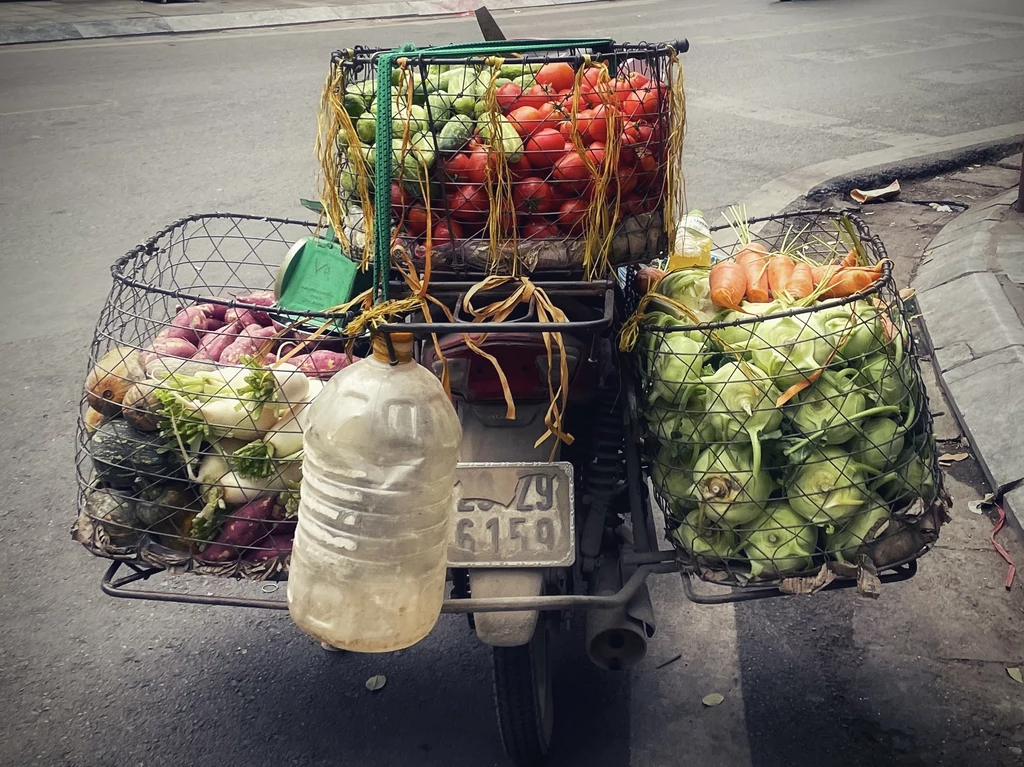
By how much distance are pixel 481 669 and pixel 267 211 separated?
420 centimetres

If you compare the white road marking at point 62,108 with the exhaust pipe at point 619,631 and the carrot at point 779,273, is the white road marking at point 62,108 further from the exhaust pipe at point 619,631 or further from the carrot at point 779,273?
the exhaust pipe at point 619,631

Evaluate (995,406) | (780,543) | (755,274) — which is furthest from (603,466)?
(995,406)

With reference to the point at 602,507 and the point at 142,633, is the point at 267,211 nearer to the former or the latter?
the point at 142,633

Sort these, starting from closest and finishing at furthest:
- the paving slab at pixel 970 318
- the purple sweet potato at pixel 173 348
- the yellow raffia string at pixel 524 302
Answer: the yellow raffia string at pixel 524 302 < the purple sweet potato at pixel 173 348 < the paving slab at pixel 970 318

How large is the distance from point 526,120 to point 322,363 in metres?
0.88

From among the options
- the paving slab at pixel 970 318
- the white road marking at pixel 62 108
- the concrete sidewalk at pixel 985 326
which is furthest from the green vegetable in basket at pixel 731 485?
the white road marking at pixel 62 108

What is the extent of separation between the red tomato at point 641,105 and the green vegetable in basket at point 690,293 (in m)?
0.51

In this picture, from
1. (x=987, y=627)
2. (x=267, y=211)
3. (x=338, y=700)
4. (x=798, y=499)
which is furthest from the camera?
(x=267, y=211)

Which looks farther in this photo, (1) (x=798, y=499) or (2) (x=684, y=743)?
(2) (x=684, y=743)

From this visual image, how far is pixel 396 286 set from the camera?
2.23 m

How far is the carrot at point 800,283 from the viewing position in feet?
8.18

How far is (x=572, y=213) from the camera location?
221cm

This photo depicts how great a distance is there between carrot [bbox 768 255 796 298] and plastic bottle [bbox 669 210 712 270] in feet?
1.17

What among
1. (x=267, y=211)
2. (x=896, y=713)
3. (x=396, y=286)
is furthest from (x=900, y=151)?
(x=396, y=286)
